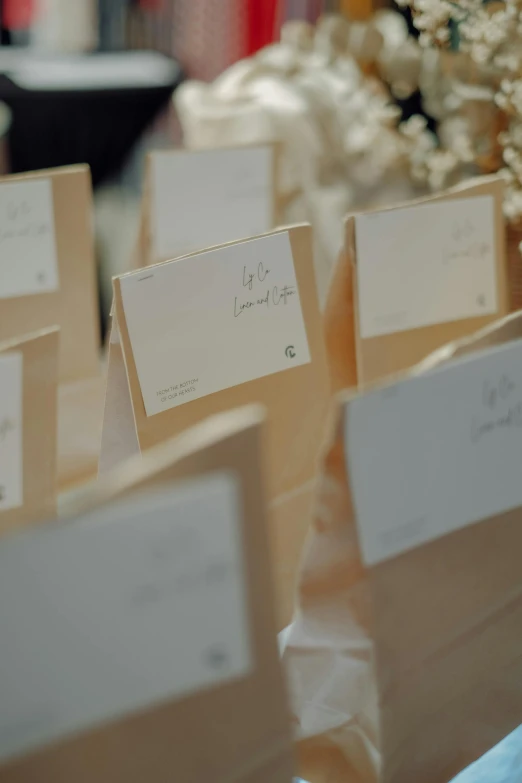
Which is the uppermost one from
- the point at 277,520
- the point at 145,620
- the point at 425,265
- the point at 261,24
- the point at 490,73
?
the point at 261,24

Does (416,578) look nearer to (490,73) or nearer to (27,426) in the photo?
(27,426)

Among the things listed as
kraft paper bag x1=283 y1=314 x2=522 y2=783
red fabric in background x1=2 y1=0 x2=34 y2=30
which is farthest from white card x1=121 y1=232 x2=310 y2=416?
red fabric in background x1=2 y1=0 x2=34 y2=30

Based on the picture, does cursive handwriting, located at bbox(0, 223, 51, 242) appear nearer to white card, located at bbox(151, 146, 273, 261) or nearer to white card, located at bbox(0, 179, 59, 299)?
white card, located at bbox(0, 179, 59, 299)

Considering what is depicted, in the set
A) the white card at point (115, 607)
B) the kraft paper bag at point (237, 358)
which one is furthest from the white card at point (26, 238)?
the white card at point (115, 607)

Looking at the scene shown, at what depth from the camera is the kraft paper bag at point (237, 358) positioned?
0.62 m

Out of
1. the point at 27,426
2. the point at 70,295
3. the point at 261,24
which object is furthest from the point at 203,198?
the point at 261,24

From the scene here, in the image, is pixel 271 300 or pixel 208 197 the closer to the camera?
pixel 271 300

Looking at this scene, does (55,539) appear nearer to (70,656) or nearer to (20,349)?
(70,656)

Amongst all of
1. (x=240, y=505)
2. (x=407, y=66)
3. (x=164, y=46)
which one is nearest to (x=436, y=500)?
(x=240, y=505)

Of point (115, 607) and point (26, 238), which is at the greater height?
point (26, 238)

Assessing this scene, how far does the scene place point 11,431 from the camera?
542mm

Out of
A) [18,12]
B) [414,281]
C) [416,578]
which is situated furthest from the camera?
[18,12]

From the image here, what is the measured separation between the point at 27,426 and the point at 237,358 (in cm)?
18

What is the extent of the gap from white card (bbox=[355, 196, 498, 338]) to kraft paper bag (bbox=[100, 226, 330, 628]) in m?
0.06
